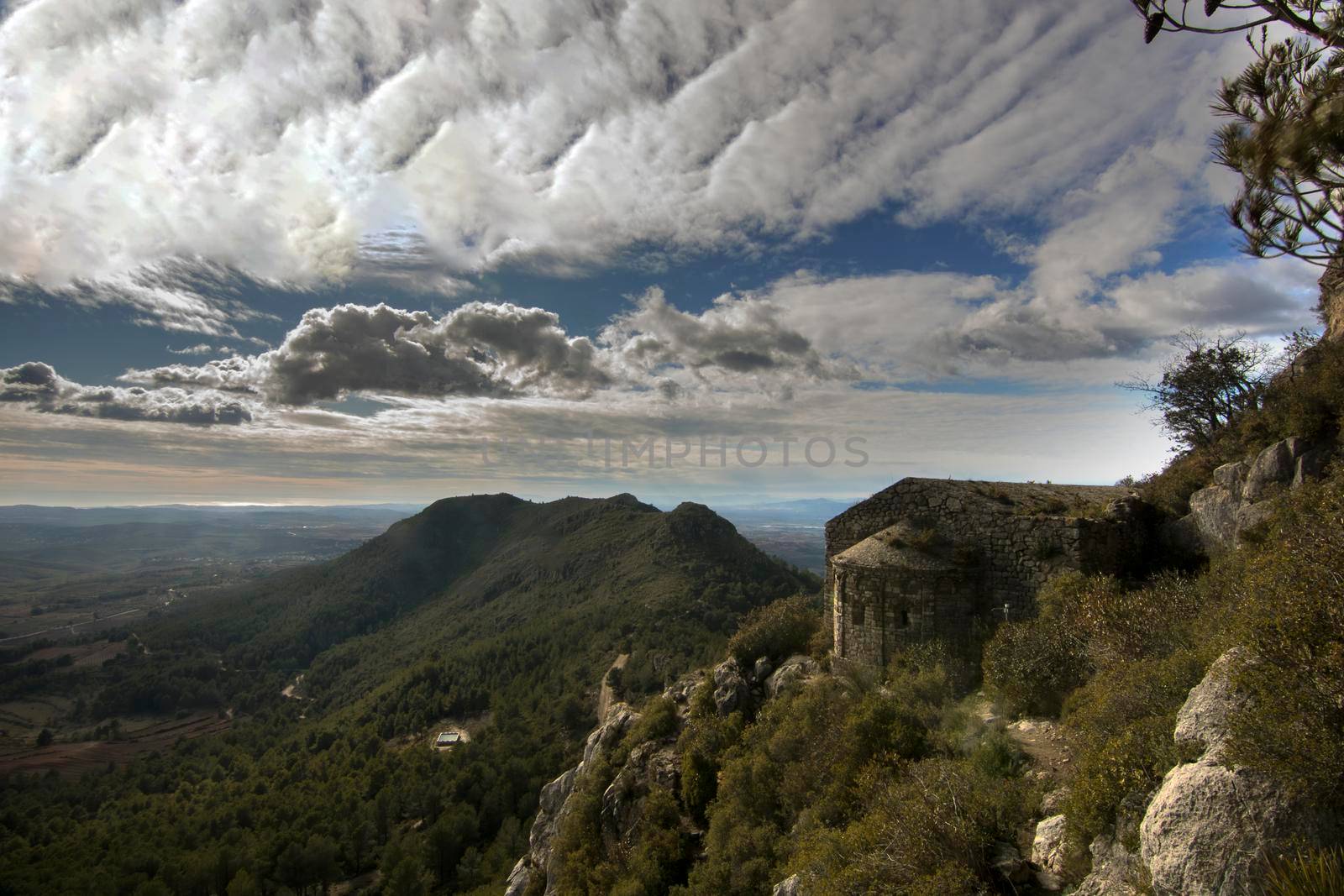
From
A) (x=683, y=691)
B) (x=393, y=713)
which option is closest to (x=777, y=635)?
(x=683, y=691)

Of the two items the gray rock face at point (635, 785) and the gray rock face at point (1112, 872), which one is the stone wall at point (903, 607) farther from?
the gray rock face at point (1112, 872)

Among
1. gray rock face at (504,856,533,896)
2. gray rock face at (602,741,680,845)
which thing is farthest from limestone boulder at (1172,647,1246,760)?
gray rock face at (504,856,533,896)

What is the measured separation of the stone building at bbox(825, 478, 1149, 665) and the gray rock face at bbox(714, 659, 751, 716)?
307 cm

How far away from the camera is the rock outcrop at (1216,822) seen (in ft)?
13.7

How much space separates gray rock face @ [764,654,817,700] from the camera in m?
15.0

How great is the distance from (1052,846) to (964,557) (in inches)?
317

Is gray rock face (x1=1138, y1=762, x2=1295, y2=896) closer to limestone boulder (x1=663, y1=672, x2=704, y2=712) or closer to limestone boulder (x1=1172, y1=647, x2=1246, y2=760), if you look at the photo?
limestone boulder (x1=1172, y1=647, x2=1246, y2=760)

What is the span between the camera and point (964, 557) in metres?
13.6

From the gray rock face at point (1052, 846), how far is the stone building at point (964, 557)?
6958 millimetres

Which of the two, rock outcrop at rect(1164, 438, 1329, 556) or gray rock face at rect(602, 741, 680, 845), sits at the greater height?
rock outcrop at rect(1164, 438, 1329, 556)

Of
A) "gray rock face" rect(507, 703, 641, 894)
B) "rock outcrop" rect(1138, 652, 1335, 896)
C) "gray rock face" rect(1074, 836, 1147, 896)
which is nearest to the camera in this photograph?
"rock outcrop" rect(1138, 652, 1335, 896)

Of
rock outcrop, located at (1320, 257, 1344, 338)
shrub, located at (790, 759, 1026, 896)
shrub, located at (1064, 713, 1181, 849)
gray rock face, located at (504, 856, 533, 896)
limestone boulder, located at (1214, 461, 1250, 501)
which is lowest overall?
gray rock face, located at (504, 856, 533, 896)

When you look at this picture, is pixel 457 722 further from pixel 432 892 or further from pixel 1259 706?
pixel 1259 706

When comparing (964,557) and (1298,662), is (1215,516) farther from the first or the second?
(1298,662)
